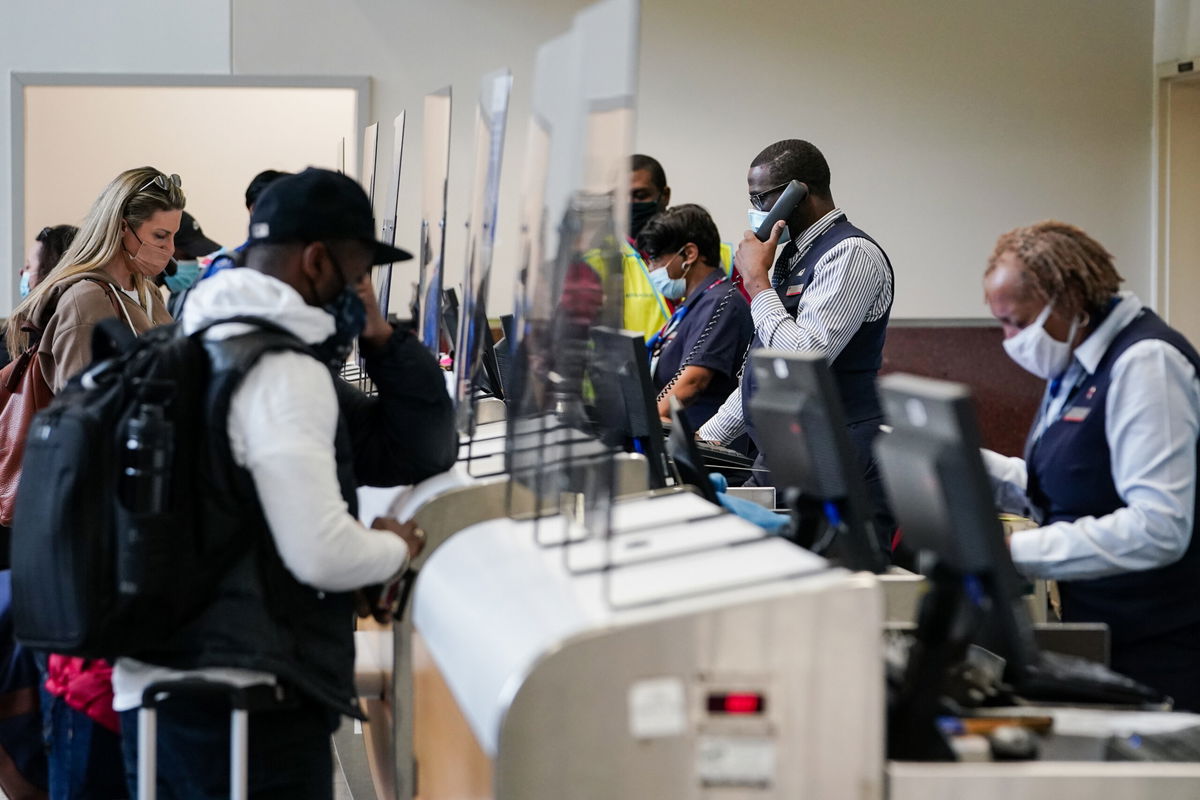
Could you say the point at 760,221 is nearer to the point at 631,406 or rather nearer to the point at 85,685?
the point at 631,406

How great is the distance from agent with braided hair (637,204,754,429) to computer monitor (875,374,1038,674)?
84.6 inches

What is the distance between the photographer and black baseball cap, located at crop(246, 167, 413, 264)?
1939 mm

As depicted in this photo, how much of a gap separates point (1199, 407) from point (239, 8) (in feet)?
19.6

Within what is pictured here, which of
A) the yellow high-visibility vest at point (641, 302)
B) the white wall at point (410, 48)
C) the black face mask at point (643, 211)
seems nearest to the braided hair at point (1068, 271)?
the yellow high-visibility vest at point (641, 302)

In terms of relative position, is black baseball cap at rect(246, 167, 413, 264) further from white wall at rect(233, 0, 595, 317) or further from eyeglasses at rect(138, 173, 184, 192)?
white wall at rect(233, 0, 595, 317)

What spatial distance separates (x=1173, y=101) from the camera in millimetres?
7320

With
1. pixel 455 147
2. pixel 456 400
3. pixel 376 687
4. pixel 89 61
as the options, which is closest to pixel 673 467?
pixel 456 400

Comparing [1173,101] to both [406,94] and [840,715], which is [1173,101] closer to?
[406,94]

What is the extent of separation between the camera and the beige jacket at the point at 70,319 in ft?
10.3

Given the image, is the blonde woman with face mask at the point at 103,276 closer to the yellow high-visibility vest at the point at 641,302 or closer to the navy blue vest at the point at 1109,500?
the yellow high-visibility vest at the point at 641,302

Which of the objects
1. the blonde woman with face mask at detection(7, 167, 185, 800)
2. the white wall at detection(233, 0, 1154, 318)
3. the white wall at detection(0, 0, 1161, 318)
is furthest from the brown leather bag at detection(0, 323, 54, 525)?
the white wall at detection(233, 0, 1154, 318)

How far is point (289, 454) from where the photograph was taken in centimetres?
176

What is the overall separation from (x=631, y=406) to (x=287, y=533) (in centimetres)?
87

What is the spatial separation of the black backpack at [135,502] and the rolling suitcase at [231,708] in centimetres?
7
